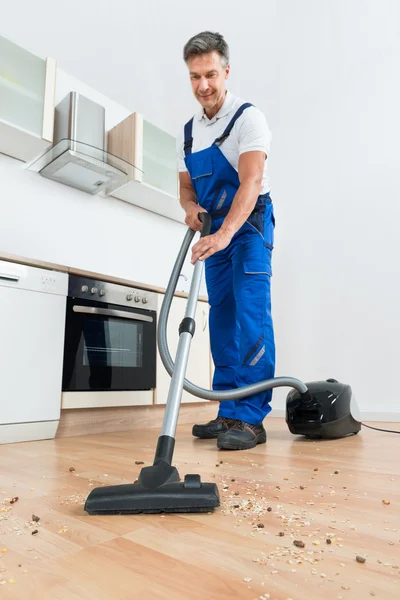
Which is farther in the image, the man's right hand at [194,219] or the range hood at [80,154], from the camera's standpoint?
the range hood at [80,154]

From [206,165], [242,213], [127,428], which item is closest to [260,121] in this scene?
[206,165]

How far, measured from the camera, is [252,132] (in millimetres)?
1472

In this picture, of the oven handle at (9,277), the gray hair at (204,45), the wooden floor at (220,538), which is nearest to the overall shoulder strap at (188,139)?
the gray hair at (204,45)

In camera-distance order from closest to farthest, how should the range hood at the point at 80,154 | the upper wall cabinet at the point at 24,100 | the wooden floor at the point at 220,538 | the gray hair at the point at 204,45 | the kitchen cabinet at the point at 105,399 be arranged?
the wooden floor at the point at 220,538 < the gray hair at the point at 204,45 < the kitchen cabinet at the point at 105,399 < the upper wall cabinet at the point at 24,100 < the range hood at the point at 80,154

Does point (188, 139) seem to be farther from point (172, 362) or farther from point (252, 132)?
point (172, 362)

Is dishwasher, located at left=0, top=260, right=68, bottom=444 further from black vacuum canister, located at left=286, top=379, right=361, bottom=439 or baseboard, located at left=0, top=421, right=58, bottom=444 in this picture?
black vacuum canister, located at left=286, top=379, right=361, bottom=439

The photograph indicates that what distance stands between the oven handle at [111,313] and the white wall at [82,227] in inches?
25.1

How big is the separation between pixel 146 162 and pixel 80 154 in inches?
25.0

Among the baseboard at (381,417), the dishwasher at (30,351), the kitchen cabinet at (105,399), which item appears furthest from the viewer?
the baseboard at (381,417)

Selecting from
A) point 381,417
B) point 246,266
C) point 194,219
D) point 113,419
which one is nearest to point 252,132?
point 194,219

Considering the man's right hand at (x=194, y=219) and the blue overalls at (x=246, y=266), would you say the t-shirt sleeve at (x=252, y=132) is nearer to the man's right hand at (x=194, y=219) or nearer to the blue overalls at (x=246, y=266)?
the blue overalls at (x=246, y=266)

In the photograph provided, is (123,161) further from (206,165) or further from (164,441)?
(164,441)

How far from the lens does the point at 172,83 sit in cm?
345

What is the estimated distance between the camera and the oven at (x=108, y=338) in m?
1.99
